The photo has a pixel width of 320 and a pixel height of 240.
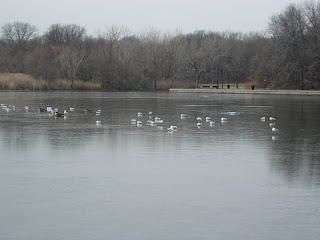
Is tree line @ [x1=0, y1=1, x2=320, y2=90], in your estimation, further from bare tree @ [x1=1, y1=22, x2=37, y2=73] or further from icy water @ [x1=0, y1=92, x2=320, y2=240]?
icy water @ [x1=0, y1=92, x2=320, y2=240]

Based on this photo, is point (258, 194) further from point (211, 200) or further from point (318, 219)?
point (318, 219)

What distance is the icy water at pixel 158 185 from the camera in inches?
268

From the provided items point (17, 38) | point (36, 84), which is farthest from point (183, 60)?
point (17, 38)

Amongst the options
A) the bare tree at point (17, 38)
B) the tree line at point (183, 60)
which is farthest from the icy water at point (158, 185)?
the bare tree at point (17, 38)

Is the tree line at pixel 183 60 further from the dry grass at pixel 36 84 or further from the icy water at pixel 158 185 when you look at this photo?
the icy water at pixel 158 185

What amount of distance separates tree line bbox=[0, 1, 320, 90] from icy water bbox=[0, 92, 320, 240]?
155ft

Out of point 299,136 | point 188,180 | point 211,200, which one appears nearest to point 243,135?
point 299,136

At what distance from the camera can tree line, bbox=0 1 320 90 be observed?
204 feet

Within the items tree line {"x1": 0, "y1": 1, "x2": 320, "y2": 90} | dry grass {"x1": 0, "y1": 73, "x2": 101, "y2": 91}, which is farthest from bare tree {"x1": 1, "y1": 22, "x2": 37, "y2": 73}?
dry grass {"x1": 0, "y1": 73, "x2": 101, "y2": 91}

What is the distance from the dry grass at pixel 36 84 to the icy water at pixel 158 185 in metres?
47.5

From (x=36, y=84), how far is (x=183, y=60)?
24657mm

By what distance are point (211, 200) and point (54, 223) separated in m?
2.45

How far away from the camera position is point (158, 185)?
30.3ft

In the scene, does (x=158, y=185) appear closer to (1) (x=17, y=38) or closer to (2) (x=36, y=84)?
(2) (x=36, y=84)
